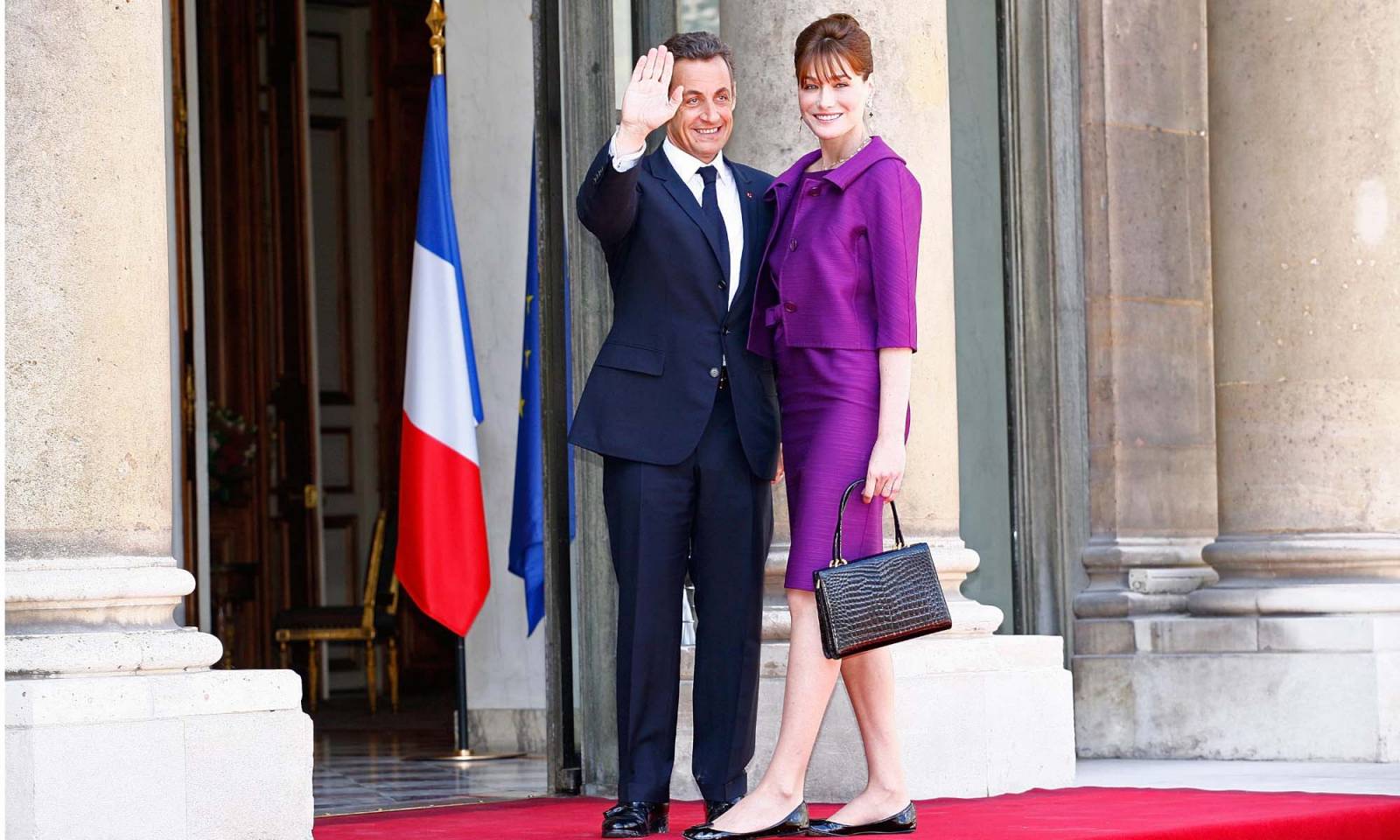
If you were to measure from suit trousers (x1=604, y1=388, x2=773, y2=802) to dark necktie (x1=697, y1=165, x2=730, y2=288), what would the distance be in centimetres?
30

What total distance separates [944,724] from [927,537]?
1.95 ft

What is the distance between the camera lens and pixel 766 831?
15.0 ft

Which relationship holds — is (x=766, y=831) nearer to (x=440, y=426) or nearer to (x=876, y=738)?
(x=876, y=738)

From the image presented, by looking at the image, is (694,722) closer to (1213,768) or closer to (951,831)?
(951,831)

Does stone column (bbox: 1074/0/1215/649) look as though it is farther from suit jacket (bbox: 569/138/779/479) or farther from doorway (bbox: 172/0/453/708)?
doorway (bbox: 172/0/453/708)

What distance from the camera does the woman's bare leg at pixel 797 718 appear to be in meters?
4.56

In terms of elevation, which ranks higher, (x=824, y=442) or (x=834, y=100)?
(x=834, y=100)

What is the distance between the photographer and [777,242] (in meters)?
4.81

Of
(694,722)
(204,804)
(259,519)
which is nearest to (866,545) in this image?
(694,722)

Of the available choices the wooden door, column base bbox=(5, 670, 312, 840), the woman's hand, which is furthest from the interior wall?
the wooden door

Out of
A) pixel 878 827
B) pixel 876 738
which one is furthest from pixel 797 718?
pixel 878 827

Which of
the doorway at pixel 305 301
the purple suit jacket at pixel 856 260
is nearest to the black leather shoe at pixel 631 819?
the purple suit jacket at pixel 856 260

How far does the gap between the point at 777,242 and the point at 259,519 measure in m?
9.52

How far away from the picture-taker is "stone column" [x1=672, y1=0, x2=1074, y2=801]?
224 inches
